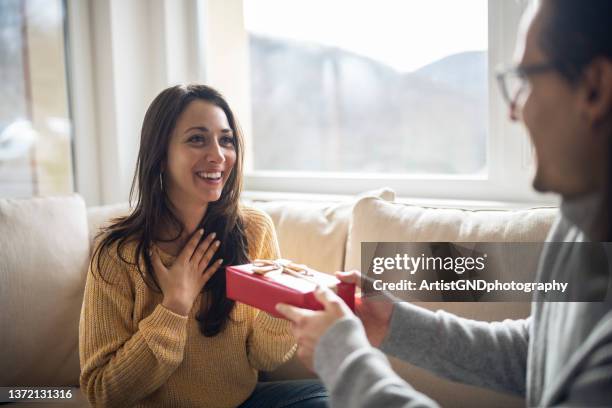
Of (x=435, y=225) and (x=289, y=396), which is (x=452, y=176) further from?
(x=289, y=396)

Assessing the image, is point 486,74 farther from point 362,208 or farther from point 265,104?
point 265,104

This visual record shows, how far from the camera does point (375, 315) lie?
1.02 metres

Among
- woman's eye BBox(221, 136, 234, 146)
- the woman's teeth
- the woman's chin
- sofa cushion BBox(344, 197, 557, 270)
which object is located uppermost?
woman's eye BBox(221, 136, 234, 146)

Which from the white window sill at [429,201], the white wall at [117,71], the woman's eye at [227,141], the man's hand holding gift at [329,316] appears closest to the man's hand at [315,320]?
the man's hand holding gift at [329,316]

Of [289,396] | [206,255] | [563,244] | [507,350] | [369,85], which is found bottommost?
[289,396]

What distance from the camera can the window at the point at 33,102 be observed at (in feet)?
6.68

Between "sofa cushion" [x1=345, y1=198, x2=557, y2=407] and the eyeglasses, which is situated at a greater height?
the eyeglasses

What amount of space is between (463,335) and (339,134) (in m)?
1.35

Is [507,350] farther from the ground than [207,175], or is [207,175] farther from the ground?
[207,175]

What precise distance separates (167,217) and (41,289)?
18.1 inches

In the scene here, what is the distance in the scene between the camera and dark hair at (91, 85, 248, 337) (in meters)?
1.36

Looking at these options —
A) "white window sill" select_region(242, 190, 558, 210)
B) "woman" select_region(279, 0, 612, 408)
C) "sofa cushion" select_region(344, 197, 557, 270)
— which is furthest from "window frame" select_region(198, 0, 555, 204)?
"woman" select_region(279, 0, 612, 408)

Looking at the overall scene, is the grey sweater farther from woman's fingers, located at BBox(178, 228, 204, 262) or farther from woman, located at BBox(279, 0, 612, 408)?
woman's fingers, located at BBox(178, 228, 204, 262)

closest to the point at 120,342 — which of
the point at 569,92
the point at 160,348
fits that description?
the point at 160,348
